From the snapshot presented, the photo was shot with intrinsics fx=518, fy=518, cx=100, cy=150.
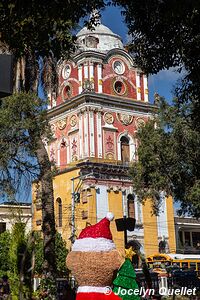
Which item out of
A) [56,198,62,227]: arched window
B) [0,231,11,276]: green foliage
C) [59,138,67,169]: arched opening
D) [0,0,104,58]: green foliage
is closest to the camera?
[0,0,104,58]: green foliage

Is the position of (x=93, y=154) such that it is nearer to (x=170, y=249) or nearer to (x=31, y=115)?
(x=170, y=249)

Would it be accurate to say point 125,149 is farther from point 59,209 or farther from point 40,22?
point 40,22

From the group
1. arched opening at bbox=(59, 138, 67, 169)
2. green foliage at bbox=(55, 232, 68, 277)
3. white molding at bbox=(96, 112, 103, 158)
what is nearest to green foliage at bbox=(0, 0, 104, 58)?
green foliage at bbox=(55, 232, 68, 277)

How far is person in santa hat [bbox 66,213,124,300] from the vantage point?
846cm

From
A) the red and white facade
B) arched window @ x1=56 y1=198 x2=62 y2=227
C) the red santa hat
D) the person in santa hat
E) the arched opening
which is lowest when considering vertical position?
the person in santa hat

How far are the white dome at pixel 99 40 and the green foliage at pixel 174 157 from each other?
1959 centimetres

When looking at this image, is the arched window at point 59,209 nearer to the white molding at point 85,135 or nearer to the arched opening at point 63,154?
the arched opening at point 63,154

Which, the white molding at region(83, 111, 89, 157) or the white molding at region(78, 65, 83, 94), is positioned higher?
the white molding at region(78, 65, 83, 94)

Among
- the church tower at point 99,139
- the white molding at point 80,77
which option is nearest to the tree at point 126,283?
the church tower at point 99,139

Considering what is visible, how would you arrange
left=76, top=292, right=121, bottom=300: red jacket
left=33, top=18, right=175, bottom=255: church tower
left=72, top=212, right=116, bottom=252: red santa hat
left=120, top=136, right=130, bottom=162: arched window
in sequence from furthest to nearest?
1. left=120, top=136, right=130, bottom=162: arched window
2. left=33, top=18, right=175, bottom=255: church tower
3. left=72, top=212, right=116, bottom=252: red santa hat
4. left=76, top=292, right=121, bottom=300: red jacket

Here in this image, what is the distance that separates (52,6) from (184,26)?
244cm

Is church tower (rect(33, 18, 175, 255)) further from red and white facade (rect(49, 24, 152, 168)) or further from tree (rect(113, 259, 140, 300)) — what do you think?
tree (rect(113, 259, 140, 300))

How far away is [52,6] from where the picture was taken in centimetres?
739

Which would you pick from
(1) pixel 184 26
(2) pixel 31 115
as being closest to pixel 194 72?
(1) pixel 184 26
